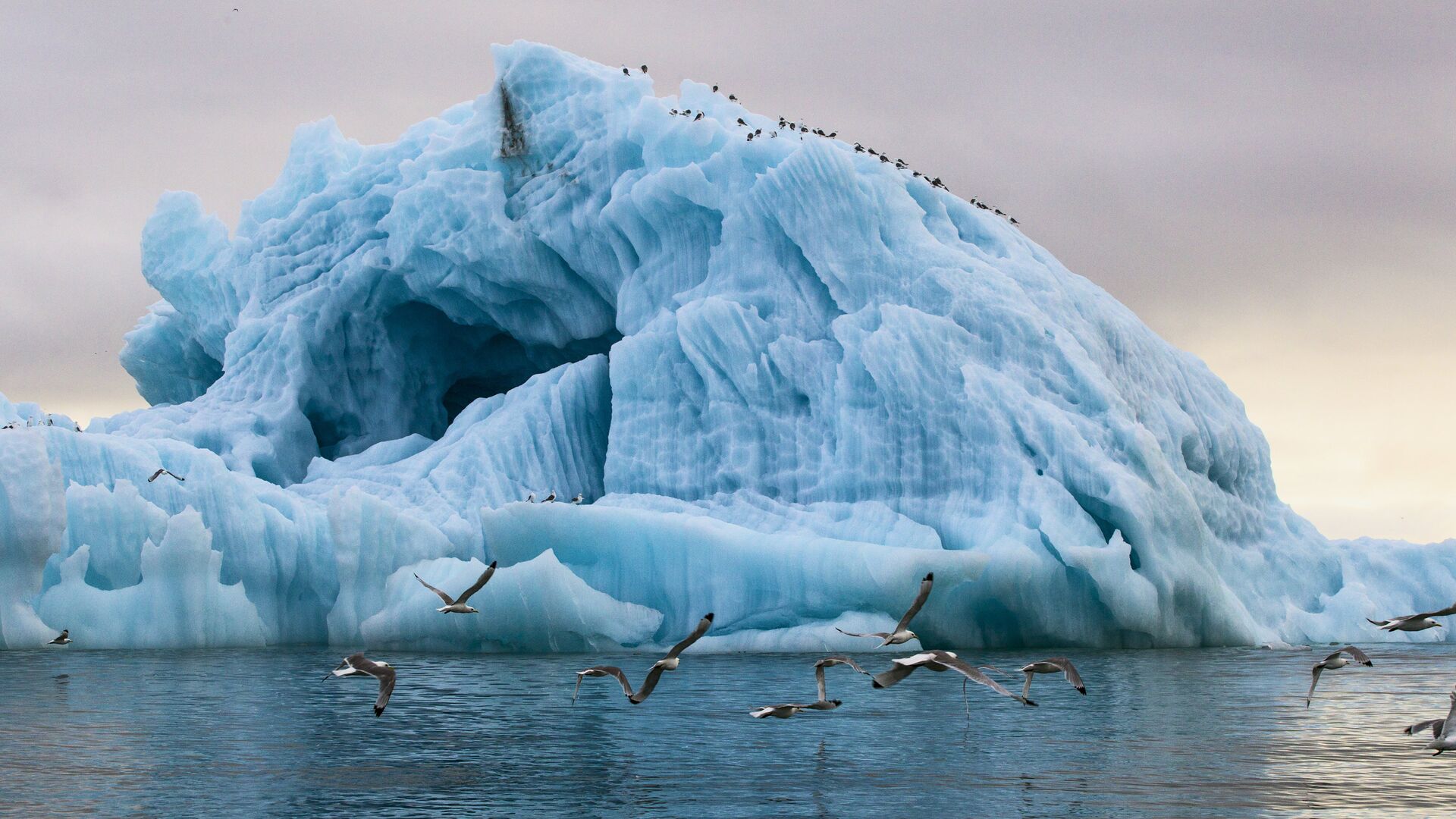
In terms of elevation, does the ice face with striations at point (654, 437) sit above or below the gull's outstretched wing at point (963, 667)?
above

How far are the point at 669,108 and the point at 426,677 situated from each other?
1370cm

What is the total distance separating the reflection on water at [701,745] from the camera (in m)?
10.3

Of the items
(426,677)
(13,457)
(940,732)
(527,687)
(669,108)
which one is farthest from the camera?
(669,108)

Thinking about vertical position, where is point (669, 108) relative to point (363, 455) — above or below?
above

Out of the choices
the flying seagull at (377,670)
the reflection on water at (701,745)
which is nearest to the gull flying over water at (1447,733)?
the reflection on water at (701,745)

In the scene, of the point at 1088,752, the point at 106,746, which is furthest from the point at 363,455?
the point at 1088,752

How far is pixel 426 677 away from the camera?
18.7 metres

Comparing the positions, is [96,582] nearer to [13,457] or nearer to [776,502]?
[13,457]

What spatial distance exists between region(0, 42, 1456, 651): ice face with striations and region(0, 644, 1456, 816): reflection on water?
110 inches

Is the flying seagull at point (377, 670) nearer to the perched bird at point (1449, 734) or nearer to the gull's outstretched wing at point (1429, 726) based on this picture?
the perched bird at point (1449, 734)

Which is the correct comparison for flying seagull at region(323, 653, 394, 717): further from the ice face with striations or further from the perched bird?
the ice face with striations

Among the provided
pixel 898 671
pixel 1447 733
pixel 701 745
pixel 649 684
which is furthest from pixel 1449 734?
pixel 649 684

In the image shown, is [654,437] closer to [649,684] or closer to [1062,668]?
[649,684]

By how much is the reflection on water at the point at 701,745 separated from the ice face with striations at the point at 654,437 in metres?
2.80
